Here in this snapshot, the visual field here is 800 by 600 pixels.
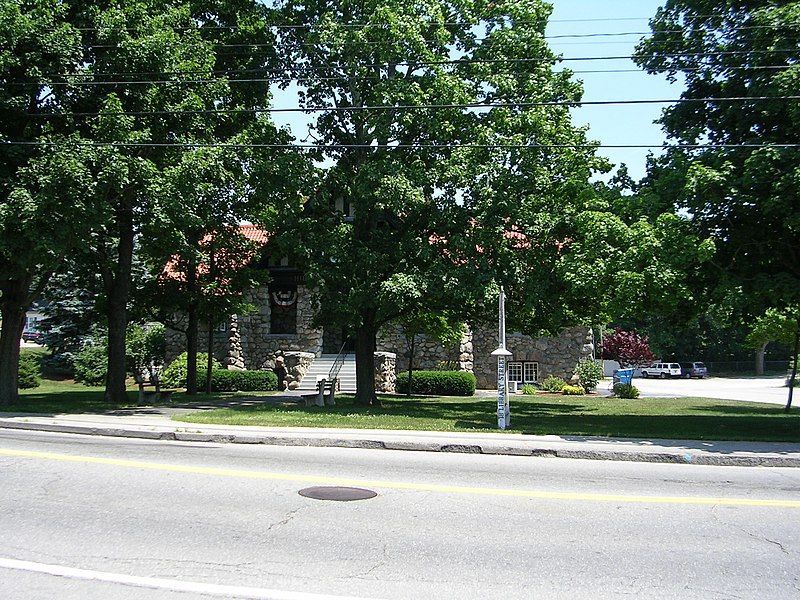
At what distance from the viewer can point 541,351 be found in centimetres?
3462

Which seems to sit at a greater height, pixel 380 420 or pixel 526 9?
pixel 526 9

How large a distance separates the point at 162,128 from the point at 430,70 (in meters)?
7.42

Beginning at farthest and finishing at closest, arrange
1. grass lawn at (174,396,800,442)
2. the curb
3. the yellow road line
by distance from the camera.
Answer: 1. grass lawn at (174,396,800,442)
2. the curb
3. the yellow road line

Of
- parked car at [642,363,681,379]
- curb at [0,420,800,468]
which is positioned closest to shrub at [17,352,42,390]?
curb at [0,420,800,468]

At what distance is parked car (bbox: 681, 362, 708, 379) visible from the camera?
204 ft

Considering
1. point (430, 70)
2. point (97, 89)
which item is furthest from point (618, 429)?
point (97, 89)

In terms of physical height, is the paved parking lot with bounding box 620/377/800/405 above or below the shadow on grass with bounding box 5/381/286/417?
below

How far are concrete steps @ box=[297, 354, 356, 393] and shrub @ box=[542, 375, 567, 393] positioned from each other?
29.2 feet

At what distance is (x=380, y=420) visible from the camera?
16984 millimetres

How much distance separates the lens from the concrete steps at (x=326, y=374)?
99.4ft

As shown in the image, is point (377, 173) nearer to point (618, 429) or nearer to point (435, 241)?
point (435, 241)

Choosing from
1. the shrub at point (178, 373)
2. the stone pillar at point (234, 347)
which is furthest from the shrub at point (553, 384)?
the shrub at point (178, 373)

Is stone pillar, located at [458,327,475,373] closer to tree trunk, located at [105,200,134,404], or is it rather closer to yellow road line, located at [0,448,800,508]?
tree trunk, located at [105,200,134,404]

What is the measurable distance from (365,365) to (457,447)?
10115mm
